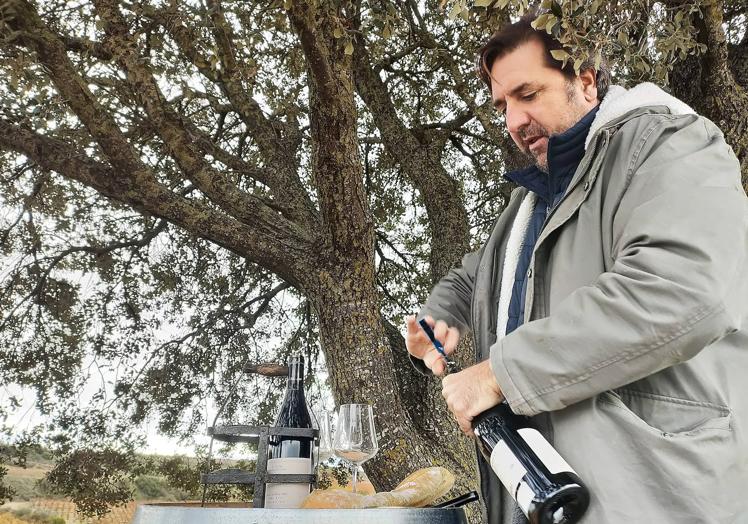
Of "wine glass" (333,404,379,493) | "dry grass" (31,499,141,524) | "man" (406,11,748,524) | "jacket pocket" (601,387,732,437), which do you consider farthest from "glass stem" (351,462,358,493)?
"dry grass" (31,499,141,524)

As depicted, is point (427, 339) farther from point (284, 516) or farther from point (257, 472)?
point (284, 516)

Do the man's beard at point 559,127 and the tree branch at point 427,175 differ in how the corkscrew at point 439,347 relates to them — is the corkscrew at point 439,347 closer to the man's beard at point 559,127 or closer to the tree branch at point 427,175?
the man's beard at point 559,127

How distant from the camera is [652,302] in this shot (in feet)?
3.70

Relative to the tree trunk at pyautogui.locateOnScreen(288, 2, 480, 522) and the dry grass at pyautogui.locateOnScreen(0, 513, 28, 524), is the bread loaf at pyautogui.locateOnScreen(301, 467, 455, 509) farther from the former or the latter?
the dry grass at pyautogui.locateOnScreen(0, 513, 28, 524)

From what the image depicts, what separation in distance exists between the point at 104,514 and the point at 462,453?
4.03 meters

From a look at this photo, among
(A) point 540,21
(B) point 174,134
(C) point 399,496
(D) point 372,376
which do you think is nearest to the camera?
(C) point 399,496

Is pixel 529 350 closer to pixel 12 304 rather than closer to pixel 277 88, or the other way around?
pixel 277 88

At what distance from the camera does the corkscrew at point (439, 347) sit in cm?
163

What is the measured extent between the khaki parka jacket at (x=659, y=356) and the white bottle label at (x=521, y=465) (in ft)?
0.14

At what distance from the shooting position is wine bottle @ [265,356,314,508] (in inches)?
58.6

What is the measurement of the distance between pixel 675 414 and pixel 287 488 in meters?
0.83

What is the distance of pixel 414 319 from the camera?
1.72 meters

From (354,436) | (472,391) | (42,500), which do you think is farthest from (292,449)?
(42,500)

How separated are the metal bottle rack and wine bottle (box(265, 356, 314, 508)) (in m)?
0.02
